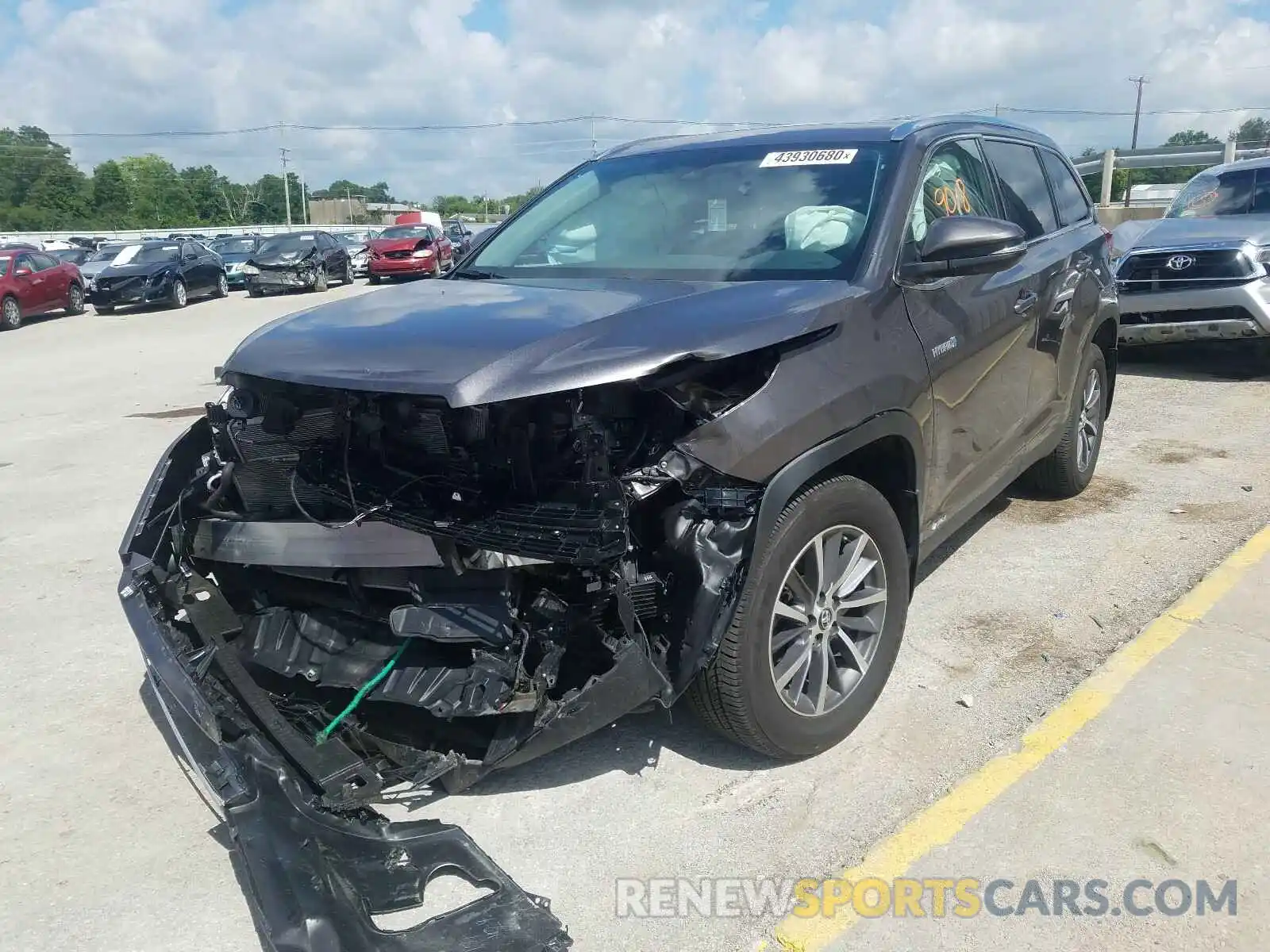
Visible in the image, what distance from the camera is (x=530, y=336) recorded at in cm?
278

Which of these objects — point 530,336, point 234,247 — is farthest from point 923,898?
point 234,247

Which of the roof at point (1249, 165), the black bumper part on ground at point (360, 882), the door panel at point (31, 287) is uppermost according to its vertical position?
the roof at point (1249, 165)

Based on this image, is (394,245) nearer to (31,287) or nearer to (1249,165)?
(31,287)

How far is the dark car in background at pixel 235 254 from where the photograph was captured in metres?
27.0

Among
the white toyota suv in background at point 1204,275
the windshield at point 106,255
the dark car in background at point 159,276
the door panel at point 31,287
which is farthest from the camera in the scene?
the windshield at point 106,255

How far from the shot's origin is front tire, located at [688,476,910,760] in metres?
2.84

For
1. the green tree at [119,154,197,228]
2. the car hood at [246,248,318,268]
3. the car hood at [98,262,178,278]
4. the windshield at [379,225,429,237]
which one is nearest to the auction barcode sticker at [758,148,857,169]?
the car hood at [98,262,178,278]

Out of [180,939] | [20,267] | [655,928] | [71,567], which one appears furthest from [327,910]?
[20,267]

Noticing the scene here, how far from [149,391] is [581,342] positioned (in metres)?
9.68

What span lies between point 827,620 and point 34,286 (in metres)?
21.8

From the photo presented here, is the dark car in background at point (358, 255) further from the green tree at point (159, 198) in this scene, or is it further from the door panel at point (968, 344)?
the green tree at point (159, 198)

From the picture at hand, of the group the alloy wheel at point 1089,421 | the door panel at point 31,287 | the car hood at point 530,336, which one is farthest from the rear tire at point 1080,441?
the door panel at point 31,287

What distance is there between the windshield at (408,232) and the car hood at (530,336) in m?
25.3

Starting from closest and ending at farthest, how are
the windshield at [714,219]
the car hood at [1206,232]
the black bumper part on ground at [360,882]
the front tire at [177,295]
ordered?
the black bumper part on ground at [360,882]
the windshield at [714,219]
the car hood at [1206,232]
the front tire at [177,295]
